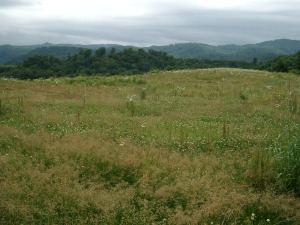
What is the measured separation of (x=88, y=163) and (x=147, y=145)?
5.96 feet

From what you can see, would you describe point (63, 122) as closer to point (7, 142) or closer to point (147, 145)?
point (7, 142)

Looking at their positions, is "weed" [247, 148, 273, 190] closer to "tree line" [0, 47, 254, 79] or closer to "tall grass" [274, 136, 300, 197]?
"tall grass" [274, 136, 300, 197]

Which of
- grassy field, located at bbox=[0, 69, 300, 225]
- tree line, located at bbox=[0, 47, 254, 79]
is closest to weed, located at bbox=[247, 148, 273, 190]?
grassy field, located at bbox=[0, 69, 300, 225]

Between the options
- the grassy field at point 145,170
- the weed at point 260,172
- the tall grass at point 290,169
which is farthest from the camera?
the weed at point 260,172

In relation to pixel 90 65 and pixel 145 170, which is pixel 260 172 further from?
pixel 90 65

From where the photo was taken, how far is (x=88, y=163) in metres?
6.55

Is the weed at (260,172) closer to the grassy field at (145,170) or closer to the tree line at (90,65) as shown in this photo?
the grassy field at (145,170)

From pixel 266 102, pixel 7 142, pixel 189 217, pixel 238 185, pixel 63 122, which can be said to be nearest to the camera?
pixel 189 217

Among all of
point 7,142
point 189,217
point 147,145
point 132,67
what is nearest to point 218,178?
point 189,217

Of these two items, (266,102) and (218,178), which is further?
(266,102)

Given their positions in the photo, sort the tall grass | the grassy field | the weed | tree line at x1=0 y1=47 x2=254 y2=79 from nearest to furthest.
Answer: the grassy field < the tall grass < the weed < tree line at x1=0 y1=47 x2=254 y2=79

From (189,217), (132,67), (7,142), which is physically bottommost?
(189,217)

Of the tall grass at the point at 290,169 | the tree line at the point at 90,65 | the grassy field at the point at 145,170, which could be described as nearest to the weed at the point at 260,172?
the grassy field at the point at 145,170

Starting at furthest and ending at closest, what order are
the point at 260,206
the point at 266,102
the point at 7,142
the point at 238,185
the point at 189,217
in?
1. the point at 266,102
2. the point at 7,142
3. the point at 238,185
4. the point at 260,206
5. the point at 189,217
